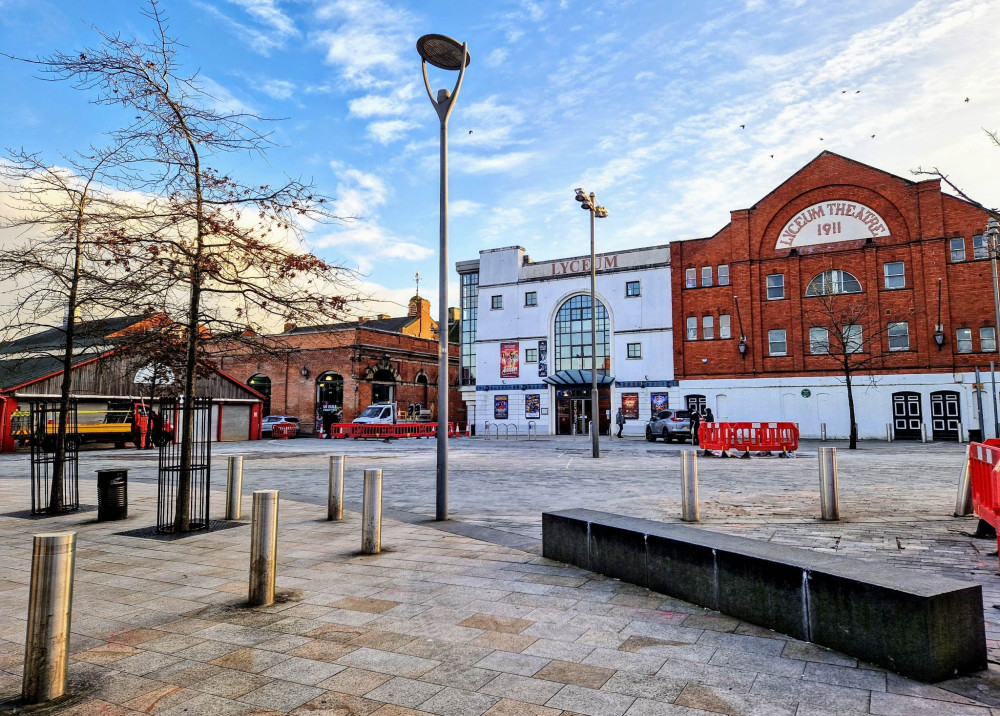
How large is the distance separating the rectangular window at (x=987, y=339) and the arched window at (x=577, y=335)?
65.1 ft

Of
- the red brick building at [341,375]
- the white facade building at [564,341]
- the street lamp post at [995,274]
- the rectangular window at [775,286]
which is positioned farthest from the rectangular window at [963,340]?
the red brick building at [341,375]

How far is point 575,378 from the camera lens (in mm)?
40375

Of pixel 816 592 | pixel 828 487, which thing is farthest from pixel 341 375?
pixel 816 592

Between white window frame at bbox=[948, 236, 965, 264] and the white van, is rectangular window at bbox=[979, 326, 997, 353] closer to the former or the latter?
white window frame at bbox=[948, 236, 965, 264]

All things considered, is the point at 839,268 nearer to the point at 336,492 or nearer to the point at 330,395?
the point at 330,395

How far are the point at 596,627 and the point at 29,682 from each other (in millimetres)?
3389

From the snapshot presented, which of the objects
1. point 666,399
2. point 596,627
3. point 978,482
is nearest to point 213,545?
point 596,627

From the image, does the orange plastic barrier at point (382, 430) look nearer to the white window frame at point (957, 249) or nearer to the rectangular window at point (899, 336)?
the rectangular window at point (899, 336)

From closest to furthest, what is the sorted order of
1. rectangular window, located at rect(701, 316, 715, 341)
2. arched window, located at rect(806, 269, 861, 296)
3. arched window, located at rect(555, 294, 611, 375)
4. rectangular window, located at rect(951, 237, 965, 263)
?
rectangular window, located at rect(951, 237, 965, 263) < arched window, located at rect(806, 269, 861, 296) < rectangular window, located at rect(701, 316, 715, 341) < arched window, located at rect(555, 294, 611, 375)

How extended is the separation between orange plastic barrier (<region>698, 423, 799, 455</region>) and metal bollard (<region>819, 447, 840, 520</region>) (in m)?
12.3

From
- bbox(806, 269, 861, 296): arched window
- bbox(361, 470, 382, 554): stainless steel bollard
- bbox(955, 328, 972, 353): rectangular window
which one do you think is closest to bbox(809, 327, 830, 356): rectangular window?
bbox(806, 269, 861, 296): arched window

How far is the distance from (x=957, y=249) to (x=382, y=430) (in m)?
32.3

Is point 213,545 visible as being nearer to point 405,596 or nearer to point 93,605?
point 93,605

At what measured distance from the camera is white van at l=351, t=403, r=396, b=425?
37.4 metres
